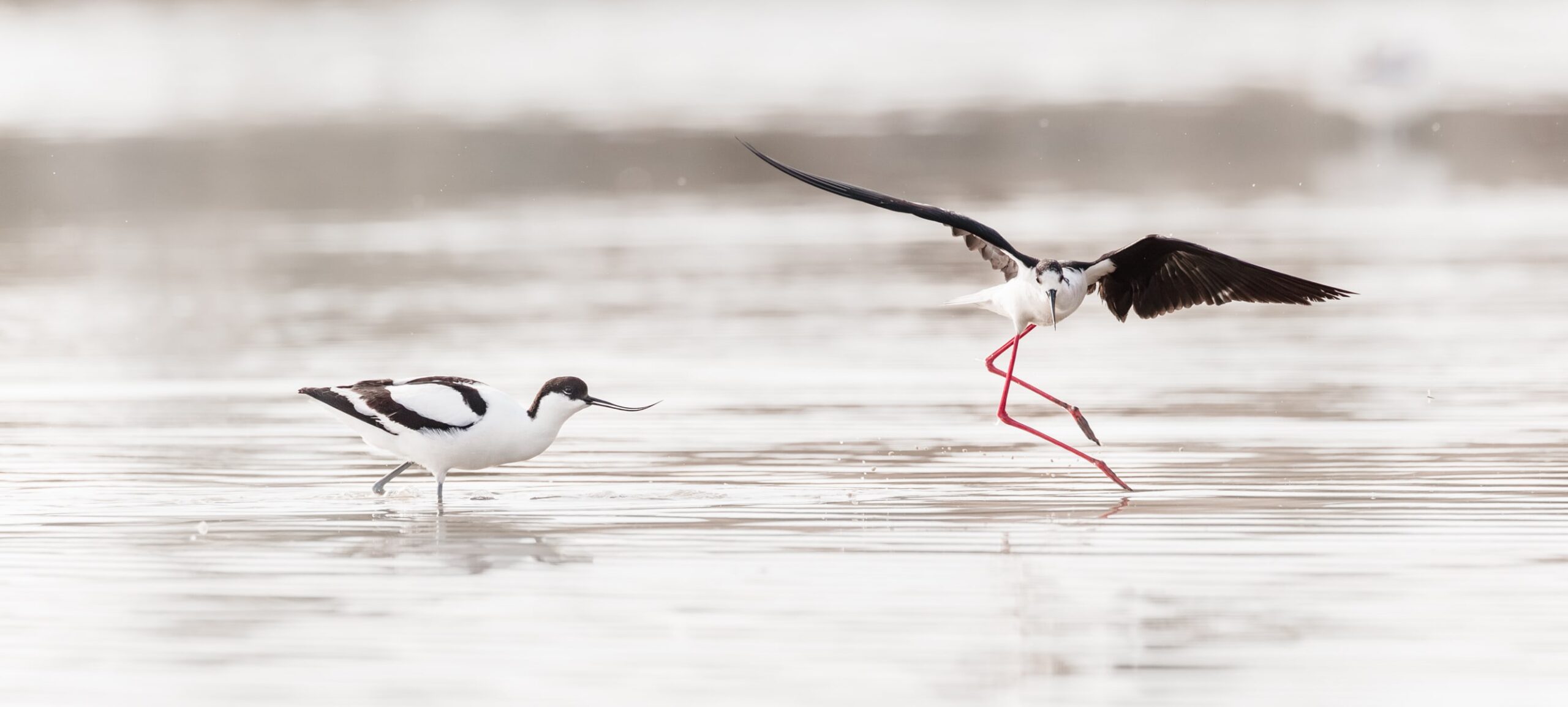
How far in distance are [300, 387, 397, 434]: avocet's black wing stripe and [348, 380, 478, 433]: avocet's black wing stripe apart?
5 cm

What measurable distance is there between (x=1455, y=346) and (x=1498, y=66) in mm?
47514

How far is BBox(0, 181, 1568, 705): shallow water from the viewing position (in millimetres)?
8680

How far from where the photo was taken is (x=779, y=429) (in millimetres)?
14375

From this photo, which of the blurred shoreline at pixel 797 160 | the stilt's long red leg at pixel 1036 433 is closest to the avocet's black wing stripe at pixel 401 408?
the stilt's long red leg at pixel 1036 433

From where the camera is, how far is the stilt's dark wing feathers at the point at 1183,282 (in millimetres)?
12578

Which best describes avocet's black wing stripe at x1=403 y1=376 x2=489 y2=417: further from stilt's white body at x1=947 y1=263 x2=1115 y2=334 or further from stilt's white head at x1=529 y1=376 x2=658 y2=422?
stilt's white body at x1=947 y1=263 x2=1115 y2=334

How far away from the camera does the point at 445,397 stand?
11984mm

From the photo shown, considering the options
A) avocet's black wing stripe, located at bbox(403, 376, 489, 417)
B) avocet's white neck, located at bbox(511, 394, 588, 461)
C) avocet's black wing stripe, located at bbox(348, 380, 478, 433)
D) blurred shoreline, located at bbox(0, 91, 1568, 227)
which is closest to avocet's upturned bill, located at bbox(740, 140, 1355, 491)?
avocet's white neck, located at bbox(511, 394, 588, 461)

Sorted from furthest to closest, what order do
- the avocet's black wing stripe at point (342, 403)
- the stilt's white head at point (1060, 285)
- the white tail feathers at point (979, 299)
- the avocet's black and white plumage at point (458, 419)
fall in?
the white tail feathers at point (979, 299), the stilt's white head at point (1060, 285), the avocet's black wing stripe at point (342, 403), the avocet's black and white plumage at point (458, 419)

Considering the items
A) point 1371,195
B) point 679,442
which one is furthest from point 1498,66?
point 679,442

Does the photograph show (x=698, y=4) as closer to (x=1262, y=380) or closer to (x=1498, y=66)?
(x=1498, y=66)

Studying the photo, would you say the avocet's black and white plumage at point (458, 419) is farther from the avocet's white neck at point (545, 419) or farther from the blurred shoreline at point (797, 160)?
the blurred shoreline at point (797, 160)

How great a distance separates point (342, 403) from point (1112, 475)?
3.82 metres

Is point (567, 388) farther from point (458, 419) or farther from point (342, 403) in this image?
point (342, 403)
